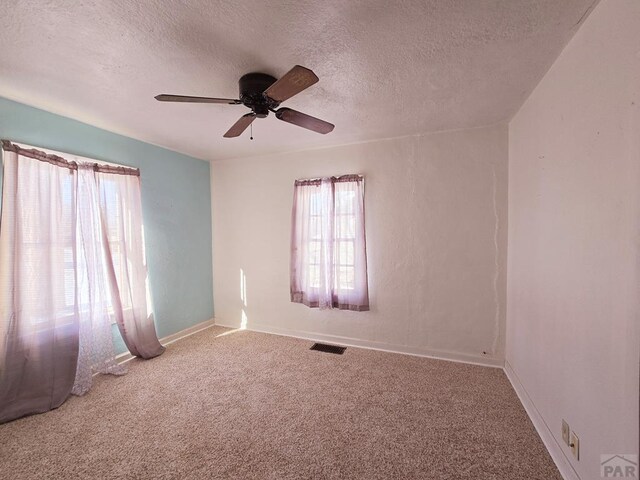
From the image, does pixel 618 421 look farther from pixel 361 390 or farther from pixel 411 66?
pixel 411 66

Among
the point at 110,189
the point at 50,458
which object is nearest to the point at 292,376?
the point at 50,458

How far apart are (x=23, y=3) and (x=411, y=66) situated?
1.89 metres

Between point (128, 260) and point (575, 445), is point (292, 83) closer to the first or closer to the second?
point (575, 445)

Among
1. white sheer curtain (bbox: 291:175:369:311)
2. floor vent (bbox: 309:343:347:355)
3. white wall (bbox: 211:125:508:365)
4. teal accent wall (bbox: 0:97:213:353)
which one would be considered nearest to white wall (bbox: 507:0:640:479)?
white wall (bbox: 211:125:508:365)

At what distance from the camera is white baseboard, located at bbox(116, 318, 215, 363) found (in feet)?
8.48

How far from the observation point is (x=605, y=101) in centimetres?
106

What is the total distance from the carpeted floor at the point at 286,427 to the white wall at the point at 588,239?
1.28ft

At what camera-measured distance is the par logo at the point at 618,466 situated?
3.00 feet

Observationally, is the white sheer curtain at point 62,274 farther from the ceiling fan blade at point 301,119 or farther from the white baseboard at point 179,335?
the ceiling fan blade at point 301,119

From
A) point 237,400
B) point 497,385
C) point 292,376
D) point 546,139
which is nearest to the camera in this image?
point 546,139

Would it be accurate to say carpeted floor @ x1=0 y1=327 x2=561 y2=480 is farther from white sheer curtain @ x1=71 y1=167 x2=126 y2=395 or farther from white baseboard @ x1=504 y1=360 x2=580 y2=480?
white sheer curtain @ x1=71 y1=167 x2=126 y2=395

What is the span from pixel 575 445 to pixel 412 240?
179 centimetres

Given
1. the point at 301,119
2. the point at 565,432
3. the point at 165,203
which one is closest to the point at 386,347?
the point at 565,432

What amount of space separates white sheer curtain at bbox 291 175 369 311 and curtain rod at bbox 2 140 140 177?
1.77 metres
